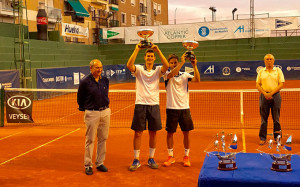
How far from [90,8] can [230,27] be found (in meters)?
17.4

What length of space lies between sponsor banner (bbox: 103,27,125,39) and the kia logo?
2810 cm

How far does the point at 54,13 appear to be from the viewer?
36.1 meters

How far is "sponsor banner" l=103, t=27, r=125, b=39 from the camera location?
40.3 metres

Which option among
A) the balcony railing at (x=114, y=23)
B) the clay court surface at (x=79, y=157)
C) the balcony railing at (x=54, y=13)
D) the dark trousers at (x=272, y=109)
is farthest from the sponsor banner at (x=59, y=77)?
the balcony railing at (x=114, y=23)

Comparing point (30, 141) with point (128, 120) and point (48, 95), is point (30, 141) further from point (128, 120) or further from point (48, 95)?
point (48, 95)

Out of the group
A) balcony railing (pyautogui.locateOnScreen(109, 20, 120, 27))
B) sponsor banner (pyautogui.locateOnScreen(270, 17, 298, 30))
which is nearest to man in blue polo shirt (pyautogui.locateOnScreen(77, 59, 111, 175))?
sponsor banner (pyautogui.locateOnScreen(270, 17, 298, 30))

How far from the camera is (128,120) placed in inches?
550

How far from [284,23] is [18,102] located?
98.1 ft

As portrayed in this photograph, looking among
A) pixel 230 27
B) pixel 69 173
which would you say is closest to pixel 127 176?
pixel 69 173

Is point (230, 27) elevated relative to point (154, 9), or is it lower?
lower

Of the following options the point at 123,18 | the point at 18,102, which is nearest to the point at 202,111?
the point at 18,102

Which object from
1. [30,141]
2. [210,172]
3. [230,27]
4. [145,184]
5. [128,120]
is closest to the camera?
[210,172]

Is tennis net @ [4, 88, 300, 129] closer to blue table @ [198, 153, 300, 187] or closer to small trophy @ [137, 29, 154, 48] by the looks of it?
small trophy @ [137, 29, 154, 48]

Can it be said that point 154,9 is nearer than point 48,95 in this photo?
No
